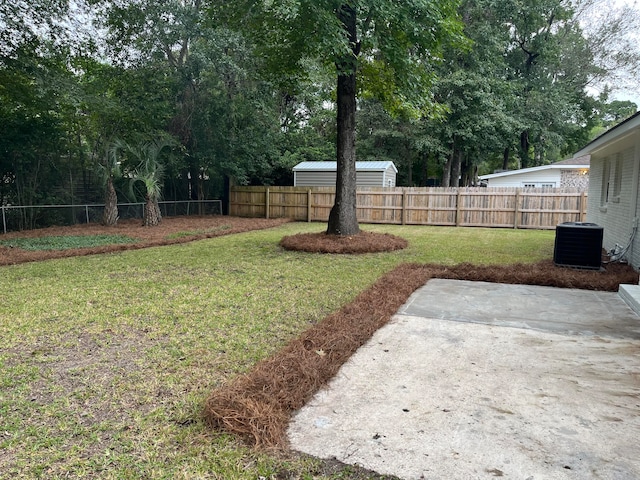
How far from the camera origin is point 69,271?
22.9 ft

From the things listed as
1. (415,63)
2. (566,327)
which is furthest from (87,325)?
(415,63)

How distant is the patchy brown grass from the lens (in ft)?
7.97

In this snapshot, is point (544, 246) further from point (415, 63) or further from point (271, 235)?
point (271, 235)

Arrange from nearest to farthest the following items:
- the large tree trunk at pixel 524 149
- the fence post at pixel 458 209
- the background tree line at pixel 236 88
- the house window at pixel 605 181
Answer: the house window at pixel 605 181, the background tree line at pixel 236 88, the fence post at pixel 458 209, the large tree trunk at pixel 524 149

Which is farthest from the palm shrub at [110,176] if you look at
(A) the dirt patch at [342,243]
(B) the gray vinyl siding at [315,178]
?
(B) the gray vinyl siding at [315,178]

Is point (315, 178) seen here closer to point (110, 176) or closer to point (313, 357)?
point (110, 176)

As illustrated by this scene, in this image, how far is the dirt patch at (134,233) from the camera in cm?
848

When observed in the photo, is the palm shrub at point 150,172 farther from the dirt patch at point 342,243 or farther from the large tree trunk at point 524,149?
the large tree trunk at point 524,149

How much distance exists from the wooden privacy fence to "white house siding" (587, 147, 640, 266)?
3415 millimetres

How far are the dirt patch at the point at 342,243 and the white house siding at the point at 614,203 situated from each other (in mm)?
4179

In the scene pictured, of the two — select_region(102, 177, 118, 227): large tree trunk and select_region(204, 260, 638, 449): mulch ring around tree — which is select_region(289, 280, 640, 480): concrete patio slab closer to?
select_region(204, 260, 638, 449): mulch ring around tree

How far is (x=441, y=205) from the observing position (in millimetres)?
16328

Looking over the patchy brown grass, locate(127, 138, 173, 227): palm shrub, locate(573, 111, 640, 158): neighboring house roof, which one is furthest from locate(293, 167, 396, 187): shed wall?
the patchy brown grass

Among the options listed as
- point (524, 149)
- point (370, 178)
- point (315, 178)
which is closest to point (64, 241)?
point (315, 178)
